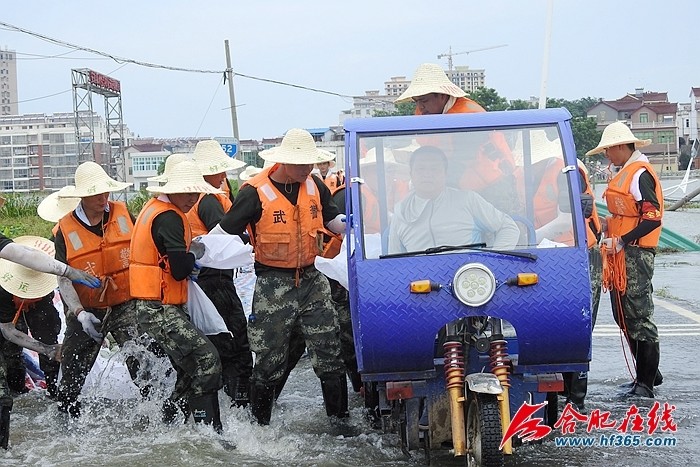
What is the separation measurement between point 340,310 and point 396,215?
237 cm

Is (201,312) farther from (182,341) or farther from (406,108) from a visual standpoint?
(406,108)

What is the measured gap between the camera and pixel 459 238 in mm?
6254

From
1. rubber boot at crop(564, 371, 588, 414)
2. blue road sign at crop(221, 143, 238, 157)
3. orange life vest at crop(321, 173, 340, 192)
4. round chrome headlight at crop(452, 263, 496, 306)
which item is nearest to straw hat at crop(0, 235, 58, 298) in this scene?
orange life vest at crop(321, 173, 340, 192)

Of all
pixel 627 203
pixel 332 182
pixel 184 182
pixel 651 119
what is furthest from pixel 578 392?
pixel 651 119

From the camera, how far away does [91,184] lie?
7.61 metres

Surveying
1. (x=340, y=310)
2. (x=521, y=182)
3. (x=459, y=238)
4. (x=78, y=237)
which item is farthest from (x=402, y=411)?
(x=78, y=237)

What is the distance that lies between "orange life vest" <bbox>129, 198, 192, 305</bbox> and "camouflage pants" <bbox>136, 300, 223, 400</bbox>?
8 cm

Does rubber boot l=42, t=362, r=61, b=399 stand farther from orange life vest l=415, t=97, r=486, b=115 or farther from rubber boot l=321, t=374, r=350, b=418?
orange life vest l=415, t=97, r=486, b=115

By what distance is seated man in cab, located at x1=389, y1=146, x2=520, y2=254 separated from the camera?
20.4ft

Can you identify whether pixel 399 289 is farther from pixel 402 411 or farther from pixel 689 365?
pixel 689 365

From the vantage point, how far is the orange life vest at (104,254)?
768 cm

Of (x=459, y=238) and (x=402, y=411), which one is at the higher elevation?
(x=459, y=238)

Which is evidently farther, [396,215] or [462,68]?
[462,68]

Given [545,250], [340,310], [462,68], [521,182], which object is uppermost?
[462,68]
